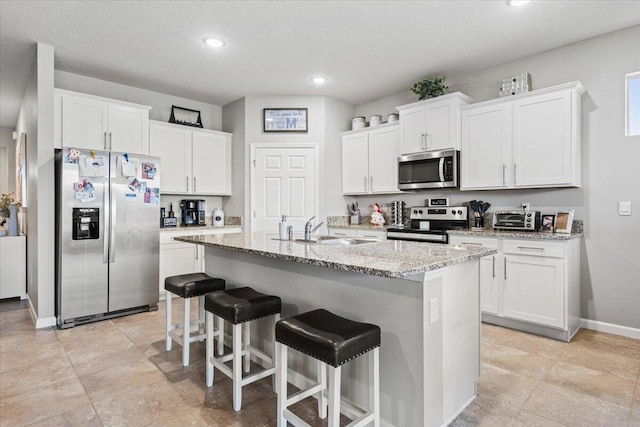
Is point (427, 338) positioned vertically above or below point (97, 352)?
above

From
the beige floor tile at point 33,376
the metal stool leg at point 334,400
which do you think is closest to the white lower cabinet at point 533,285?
the metal stool leg at point 334,400

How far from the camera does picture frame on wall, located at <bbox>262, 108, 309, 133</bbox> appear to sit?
16.1 feet

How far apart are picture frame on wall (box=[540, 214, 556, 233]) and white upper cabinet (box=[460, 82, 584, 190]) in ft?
0.99

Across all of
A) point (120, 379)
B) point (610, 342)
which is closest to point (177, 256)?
point (120, 379)

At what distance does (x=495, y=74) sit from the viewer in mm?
3893

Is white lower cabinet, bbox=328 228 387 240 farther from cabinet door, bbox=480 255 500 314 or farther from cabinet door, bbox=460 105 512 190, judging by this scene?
cabinet door, bbox=480 255 500 314

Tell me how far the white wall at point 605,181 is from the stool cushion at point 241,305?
2.95 meters

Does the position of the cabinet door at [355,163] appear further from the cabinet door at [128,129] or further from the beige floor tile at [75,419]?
the beige floor tile at [75,419]

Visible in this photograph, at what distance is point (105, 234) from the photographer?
3.55m

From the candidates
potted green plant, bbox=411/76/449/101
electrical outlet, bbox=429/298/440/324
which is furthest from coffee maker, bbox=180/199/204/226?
electrical outlet, bbox=429/298/440/324

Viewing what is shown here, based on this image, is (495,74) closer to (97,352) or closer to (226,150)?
(226,150)

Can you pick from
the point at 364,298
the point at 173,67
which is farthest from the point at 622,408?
the point at 173,67

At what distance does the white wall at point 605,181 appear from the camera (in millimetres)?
3080

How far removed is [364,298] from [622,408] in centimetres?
160
